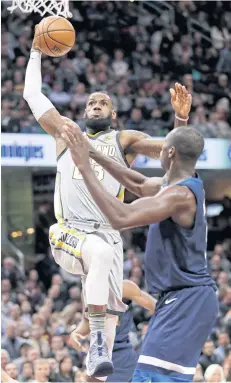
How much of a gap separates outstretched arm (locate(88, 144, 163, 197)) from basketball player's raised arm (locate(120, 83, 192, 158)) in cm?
91

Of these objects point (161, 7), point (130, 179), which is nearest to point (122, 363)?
point (130, 179)

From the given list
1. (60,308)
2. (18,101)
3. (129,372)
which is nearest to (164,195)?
(129,372)

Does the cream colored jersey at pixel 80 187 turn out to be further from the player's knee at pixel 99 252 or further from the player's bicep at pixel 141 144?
the player's knee at pixel 99 252

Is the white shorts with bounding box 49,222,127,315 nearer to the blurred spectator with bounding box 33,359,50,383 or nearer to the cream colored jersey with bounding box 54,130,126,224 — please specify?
the cream colored jersey with bounding box 54,130,126,224

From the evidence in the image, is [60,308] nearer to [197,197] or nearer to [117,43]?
[117,43]

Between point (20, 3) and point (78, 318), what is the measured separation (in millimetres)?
6113

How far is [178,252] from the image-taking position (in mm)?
5613

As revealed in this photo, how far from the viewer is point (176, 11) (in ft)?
67.8

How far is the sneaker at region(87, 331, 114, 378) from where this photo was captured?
20.8 ft

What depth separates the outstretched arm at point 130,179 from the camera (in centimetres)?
601

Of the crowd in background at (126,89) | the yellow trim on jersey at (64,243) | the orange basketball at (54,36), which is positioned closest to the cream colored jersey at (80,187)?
the yellow trim on jersey at (64,243)

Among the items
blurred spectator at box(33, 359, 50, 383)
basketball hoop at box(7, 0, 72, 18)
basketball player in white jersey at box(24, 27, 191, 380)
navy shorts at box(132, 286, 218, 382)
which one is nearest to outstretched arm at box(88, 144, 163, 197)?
Result: navy shorts at box(132, 286, 218, 382)

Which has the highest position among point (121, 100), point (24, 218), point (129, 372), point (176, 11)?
point (176, 11)

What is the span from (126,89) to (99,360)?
12.5m
